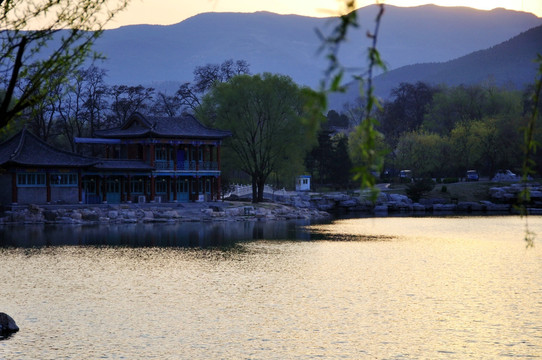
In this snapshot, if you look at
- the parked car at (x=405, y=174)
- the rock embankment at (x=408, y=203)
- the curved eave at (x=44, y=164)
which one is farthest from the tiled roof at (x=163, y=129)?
the parked car at (x=405, y=174)

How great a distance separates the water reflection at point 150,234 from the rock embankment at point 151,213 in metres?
2.50

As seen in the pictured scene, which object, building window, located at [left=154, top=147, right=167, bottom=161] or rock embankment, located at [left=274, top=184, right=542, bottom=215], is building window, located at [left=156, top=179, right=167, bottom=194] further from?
rock embankment, located at [left=274, top=184, right=542, bottom=215]

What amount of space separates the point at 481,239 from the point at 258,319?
96.4 feet

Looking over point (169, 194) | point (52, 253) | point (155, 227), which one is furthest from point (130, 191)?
point (52, 253)

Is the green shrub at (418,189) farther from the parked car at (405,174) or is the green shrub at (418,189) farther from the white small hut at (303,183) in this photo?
the white small hut at (303,183)

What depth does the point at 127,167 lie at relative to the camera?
69.8 metres

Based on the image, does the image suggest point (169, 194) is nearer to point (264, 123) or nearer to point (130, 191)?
point (130, 191)

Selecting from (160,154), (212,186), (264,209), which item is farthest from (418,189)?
(160,154)

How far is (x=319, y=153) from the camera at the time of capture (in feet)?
317

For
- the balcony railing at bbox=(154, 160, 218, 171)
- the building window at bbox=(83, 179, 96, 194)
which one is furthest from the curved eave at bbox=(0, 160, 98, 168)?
the balcony railing at bbox=(154, 160, 218, 171)

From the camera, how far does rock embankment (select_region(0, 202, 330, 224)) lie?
62844 mm

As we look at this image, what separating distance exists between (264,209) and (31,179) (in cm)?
2230

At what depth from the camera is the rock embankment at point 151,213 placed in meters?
62.8

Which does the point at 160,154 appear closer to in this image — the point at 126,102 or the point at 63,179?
the point at 63,179
